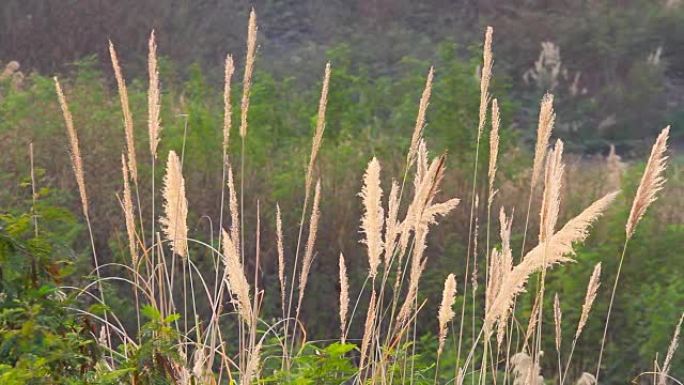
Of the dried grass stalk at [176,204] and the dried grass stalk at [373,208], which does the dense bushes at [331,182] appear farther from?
the dried grass stalk at [373,208]

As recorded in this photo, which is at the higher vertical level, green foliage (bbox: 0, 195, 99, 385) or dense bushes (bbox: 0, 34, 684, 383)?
green foliage (bbox: 0, 195, 99, 385)

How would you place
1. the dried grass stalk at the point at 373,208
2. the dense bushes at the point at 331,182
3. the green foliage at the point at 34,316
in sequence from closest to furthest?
the green foliage at the point at 34,316 < the dried grass stalk at the point at 373,208 < the dense bushes at the point at 331,182

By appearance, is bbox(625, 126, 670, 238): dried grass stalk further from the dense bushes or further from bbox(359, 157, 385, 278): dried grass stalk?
the dense bushes

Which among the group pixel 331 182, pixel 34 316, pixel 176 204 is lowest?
pixel 331 182

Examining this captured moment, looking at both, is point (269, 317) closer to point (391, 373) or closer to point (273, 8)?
point (391, 373)

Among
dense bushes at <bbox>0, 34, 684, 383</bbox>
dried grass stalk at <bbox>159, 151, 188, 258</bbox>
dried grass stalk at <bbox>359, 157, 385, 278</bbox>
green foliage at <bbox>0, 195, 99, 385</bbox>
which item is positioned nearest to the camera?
green foliage at <bbox>0, 195, 99, 385</bbox>

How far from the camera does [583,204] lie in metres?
7.36

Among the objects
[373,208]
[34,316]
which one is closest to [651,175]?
[373,208]

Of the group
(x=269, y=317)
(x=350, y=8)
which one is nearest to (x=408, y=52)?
(x=350, y=8)

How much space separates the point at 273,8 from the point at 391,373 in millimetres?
14603

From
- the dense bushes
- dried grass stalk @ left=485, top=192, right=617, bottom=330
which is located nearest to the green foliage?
dried grass stalk @ left=485, top=192, right=617, bottom=330

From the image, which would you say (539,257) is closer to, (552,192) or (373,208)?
(552,192)

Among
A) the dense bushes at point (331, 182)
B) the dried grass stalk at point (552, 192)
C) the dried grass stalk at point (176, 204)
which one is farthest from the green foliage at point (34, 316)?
the dense bushes at point (331, 182)

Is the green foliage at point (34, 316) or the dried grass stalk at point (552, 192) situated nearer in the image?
the green foliage at point (34, 316)
